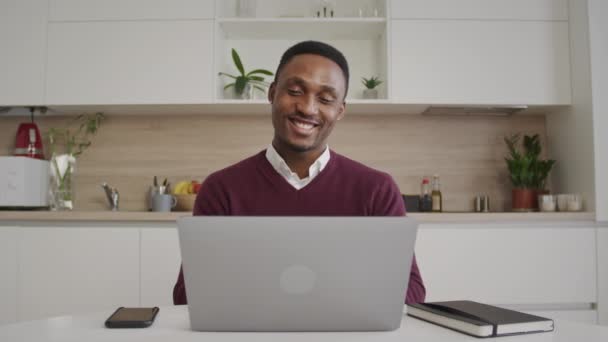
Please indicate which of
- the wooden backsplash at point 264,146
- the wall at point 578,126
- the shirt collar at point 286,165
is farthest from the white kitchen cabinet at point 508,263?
the shirt collar at point 286,165

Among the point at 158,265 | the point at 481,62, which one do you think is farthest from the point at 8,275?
the point at 481,62

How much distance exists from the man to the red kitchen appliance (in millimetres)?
1934

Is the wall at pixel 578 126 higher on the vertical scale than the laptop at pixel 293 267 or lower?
higher

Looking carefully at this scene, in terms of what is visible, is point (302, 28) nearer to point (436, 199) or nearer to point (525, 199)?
point (436, 199)

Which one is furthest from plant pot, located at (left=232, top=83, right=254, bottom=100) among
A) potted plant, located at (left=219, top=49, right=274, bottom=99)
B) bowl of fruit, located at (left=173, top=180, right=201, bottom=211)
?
bowl of fruit, located at (left=173, top=180, right=201, bottom=211)

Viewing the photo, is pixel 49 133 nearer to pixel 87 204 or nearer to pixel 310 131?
pixel 87 204

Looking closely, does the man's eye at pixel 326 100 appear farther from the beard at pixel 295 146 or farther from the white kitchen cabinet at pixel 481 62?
the white kitchen cabinet at pixel 481 62

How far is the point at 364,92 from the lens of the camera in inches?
116

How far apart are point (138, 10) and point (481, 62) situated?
1825mm

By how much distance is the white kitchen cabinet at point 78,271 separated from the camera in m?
2.53

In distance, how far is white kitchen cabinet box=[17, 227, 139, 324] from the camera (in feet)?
8.30

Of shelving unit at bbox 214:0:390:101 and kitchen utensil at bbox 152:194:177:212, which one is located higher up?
shelving unit at bbox 214:0:390:101

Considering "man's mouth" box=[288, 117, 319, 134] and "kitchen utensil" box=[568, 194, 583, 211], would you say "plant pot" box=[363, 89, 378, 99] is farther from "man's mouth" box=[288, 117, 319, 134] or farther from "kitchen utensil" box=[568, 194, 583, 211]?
"man's mouth" box=[288, 117, 319, 134]

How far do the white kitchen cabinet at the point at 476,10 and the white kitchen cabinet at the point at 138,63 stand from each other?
3.44 ft
